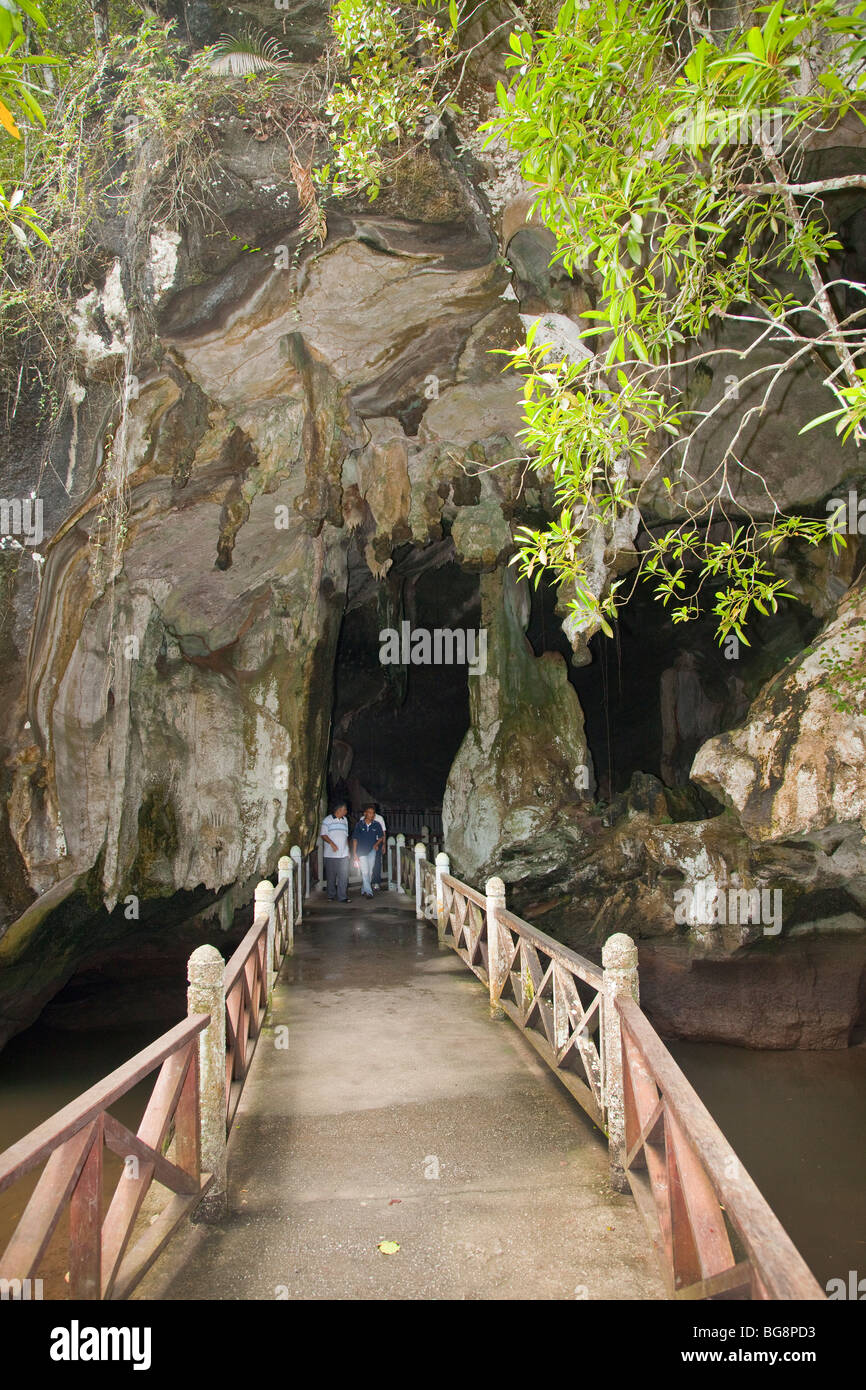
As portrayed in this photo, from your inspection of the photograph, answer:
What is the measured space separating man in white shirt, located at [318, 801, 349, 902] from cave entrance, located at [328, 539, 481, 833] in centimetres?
406

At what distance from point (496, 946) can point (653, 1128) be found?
11.7 ft

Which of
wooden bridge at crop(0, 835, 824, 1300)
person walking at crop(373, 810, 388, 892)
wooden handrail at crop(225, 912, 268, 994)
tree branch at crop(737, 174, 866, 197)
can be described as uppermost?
tree branch at crop(737, 174, 866, 197)

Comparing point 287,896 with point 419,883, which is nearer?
point 287,896

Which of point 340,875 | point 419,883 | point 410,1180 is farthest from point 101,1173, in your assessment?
point 340,875

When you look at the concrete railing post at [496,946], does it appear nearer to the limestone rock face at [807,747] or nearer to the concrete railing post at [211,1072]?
the concrete railing post at [211,1072]

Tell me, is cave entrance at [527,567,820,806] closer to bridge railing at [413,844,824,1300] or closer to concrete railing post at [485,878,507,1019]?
concrete railing post at [485,878,507,1019]

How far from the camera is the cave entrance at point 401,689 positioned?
1686 cm

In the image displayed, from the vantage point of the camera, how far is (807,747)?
8.33 metres

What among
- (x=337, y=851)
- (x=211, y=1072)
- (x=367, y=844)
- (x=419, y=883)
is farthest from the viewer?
(x=367, y=844)

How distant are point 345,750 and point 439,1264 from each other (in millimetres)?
20582

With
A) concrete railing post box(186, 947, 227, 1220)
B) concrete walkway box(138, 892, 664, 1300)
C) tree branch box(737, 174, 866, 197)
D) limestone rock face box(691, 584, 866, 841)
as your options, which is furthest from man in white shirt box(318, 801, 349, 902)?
tree branch box(737, 174, 866, 197)

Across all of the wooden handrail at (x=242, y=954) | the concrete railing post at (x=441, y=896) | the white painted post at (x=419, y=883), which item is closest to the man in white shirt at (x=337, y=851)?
the white painted post at (x=419, y=883)

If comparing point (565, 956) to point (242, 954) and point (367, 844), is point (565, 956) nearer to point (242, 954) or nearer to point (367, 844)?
point (242, 954)

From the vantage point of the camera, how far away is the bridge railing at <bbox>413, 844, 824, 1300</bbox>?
2.15 m
